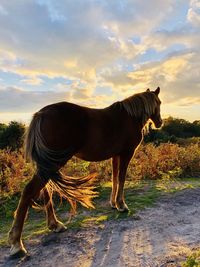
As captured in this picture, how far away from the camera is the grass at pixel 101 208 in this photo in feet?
18.9

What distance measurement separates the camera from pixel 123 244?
474 centimetres

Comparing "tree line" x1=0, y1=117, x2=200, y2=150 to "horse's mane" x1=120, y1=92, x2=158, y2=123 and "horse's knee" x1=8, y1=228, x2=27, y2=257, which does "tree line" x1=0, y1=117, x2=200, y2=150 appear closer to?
"horse's mane" x1=120, y1=92, x2=158, y2=123

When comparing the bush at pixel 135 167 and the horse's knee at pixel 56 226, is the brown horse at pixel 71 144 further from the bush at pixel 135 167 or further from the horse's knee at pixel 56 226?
the bush at pixel 135 167

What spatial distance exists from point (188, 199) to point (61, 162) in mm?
3393

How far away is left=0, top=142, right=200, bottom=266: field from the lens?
5910 millimetres

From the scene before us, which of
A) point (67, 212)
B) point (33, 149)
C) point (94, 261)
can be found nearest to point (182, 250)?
point (94, 261)

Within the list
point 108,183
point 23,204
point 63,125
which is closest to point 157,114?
point 108,183

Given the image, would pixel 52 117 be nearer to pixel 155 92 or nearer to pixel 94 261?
pixel 94 261

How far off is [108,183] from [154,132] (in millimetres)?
13775

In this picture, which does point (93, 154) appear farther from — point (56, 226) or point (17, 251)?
point (17, 251)

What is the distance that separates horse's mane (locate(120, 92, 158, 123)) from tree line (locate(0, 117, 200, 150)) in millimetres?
677

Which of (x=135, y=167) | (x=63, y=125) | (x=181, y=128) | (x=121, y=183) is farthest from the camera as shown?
(x=181, y=128)

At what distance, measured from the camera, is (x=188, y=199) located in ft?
23.9

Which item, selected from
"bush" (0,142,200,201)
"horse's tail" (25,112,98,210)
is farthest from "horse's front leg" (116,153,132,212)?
"bush" (0,142,200,201)
